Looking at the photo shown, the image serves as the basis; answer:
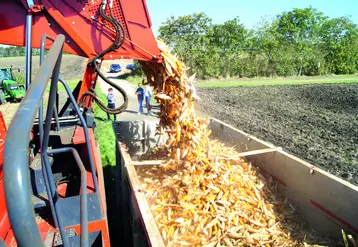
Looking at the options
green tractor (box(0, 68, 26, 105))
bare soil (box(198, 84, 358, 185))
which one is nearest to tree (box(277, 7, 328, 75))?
bare soil (box(198, 84, 358, 185))

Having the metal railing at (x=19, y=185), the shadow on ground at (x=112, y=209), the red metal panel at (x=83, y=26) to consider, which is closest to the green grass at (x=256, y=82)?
the shadow on ground at (x=112, y=209)

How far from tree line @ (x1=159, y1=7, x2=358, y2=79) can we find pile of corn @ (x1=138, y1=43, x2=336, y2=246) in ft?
71.7

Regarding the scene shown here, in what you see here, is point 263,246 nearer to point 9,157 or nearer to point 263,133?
point 9,157

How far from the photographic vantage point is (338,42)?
40.2 m

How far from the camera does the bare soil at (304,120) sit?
7.31 m

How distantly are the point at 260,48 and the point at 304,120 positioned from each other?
2405 centimetres

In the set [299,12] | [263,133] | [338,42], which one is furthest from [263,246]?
[299,12]

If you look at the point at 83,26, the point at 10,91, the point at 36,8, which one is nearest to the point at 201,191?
the point at 83,26

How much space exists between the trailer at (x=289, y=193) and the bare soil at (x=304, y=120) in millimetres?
2899

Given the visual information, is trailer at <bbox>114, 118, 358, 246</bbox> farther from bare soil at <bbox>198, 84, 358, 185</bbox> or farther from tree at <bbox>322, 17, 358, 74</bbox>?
tree at <bbox>322, 17, 358, 74</bbox>

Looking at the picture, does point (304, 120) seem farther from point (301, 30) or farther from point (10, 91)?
point (301, 30)

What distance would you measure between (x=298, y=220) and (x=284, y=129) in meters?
6.90

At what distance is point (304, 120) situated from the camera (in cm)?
1138

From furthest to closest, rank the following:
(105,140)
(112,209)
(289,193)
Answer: (105,140), (112,209), (289,193)
